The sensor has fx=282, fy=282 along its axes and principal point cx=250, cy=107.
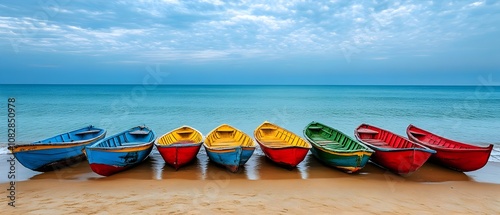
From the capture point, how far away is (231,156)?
336 inches

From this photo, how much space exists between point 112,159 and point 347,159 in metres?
6.96

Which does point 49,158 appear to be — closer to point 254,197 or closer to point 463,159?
point 254,197

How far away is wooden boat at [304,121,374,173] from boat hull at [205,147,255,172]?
101 inches

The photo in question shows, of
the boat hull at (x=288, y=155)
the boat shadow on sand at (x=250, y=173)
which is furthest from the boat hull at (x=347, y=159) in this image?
the boat hull at (x=288, y=155)

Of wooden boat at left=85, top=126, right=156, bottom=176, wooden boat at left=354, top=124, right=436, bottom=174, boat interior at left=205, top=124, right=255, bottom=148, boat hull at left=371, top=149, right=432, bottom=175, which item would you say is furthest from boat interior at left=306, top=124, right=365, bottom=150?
wooden boat at left=85, top=126, right=156, bottom=176

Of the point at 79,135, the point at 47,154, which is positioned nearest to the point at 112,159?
the point at 47,154

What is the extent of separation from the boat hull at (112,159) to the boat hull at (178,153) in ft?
2.74

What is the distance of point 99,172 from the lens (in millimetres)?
8156

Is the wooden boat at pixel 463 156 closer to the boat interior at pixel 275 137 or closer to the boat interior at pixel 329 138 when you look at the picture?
the boat interior at pixel 329 138

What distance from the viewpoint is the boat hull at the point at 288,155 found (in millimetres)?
8633

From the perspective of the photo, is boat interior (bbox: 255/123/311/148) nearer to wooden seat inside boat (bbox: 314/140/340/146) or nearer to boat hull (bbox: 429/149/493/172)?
wooden seat inside boat (bbox: 314/140/340/146)

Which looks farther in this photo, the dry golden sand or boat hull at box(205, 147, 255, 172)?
boat hull at box(205, 147, 255, 172)

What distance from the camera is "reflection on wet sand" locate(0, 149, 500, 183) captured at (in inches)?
339

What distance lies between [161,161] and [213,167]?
84.3 inches
